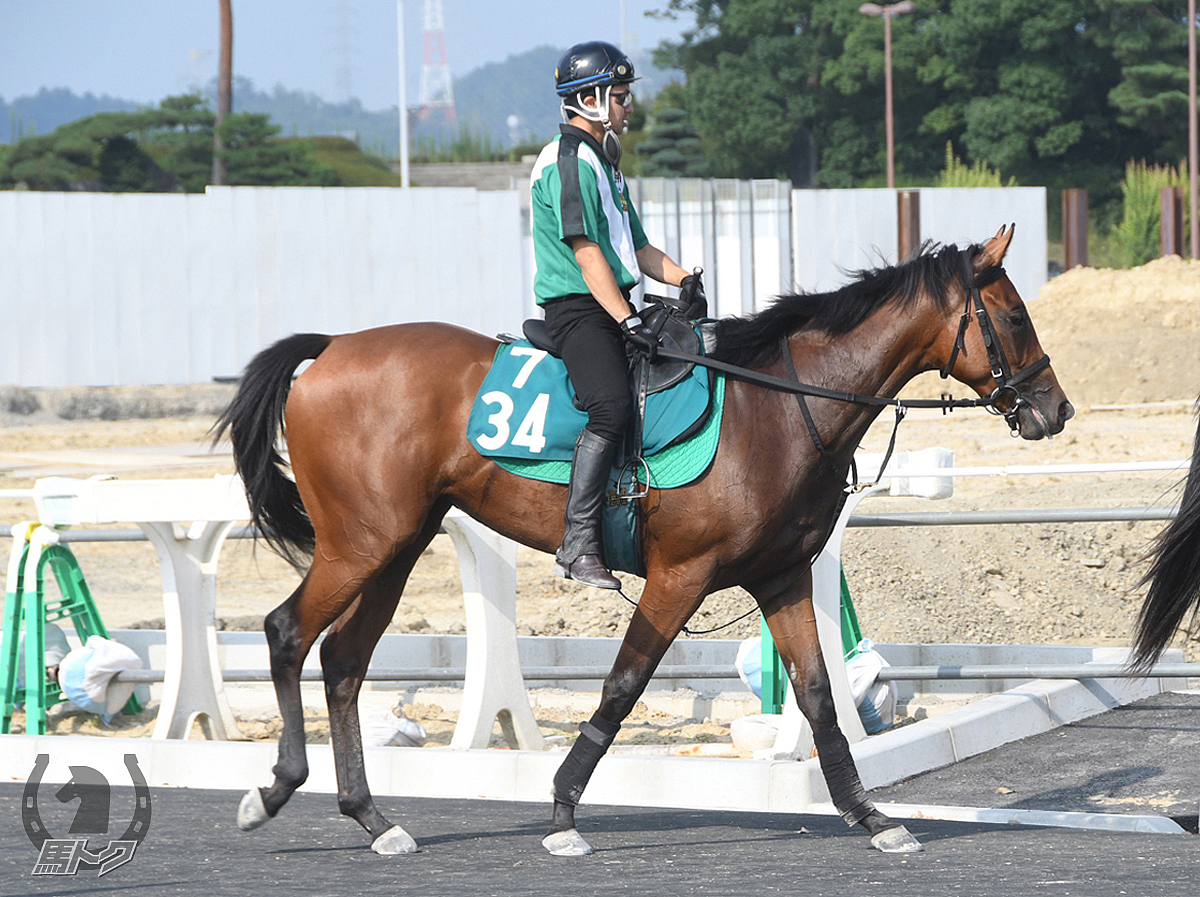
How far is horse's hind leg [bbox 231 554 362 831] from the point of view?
562cm

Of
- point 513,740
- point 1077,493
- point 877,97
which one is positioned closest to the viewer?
point 513,740

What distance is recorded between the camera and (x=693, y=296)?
5684mm

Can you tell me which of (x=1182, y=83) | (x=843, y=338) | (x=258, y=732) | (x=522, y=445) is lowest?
(x=258, y=732)

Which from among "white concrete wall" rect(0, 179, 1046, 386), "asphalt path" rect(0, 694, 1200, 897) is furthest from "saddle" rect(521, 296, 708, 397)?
"white concrete wall" rect(0, 179, 1046, 386)

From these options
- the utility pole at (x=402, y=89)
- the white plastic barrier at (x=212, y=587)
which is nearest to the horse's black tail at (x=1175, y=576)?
the white plastic barrier at (x=212, y=587)

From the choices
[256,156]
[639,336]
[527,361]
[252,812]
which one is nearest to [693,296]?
[639,336]

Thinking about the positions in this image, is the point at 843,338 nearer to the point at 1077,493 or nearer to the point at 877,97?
the point at 1077,493

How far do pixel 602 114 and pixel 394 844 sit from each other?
261cm

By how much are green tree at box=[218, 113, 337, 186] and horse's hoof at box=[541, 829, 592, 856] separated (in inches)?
1626

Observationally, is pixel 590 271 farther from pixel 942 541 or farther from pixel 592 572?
pixel 942 541

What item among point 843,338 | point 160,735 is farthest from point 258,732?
point 843,338

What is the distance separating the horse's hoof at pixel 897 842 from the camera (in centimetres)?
518

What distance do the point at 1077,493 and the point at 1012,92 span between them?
1730 inches

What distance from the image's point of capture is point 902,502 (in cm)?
1574
